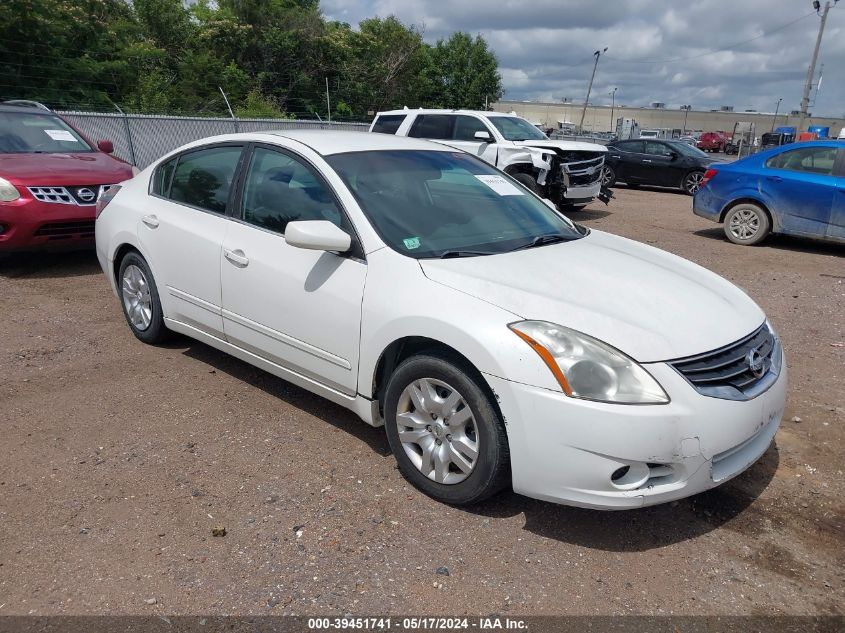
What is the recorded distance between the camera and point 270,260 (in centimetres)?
372

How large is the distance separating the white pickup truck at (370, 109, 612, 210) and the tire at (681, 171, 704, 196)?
20.1 feet

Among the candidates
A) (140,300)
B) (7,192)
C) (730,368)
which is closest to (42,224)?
(7,192)

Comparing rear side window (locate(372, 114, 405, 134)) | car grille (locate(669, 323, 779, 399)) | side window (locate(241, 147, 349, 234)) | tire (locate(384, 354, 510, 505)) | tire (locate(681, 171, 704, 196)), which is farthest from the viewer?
tire (locate(681, 171, 704, 196))

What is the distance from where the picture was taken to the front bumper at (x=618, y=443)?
8.51 feet

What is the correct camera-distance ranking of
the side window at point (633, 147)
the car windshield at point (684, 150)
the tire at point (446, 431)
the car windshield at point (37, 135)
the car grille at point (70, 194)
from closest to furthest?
the tire at point (446, 431) < the car grille at point (70, 194) < the car windshield at point (37, 135) < the car windshield at point (684, 150) < the side window at point (633, 147)

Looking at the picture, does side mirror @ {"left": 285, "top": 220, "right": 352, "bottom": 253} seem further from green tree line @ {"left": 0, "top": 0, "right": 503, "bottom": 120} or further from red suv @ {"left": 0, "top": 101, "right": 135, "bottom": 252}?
green tree line @ {"left": 0, "top": 0, "right": 503, "bottom": 120}

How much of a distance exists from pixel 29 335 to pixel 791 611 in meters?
5.37

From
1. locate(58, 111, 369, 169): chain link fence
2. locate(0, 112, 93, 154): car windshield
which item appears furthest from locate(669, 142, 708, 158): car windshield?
locate(0, 112, 93, 154): car windshield

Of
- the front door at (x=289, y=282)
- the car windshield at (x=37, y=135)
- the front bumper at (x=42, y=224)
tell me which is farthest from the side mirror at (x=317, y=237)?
the car windshield at (x=37, y=135)

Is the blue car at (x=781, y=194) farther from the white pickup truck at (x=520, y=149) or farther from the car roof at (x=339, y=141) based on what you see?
the car roof at (x=339, y=141)

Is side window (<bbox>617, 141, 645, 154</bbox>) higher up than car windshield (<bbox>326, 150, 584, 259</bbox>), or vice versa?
side window (<bbox>617, 141, 645, 154</bbox>)

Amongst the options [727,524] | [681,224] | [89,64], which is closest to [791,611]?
[727,524]

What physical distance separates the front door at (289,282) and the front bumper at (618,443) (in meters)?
0.95

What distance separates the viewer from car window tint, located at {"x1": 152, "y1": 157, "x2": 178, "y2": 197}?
474 cm
